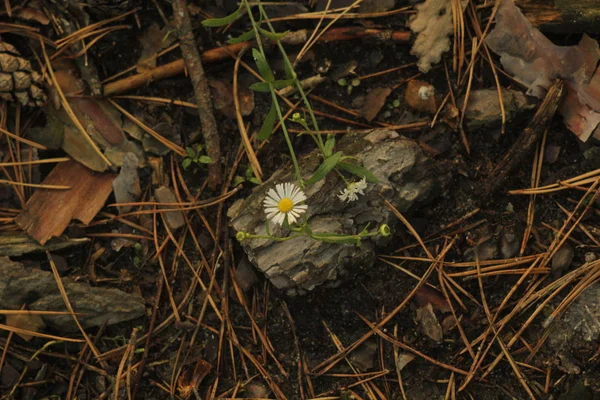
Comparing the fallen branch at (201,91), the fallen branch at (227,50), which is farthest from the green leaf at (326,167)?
the fallen branch at (227,50)

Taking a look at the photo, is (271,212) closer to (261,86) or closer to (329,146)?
(329,146)

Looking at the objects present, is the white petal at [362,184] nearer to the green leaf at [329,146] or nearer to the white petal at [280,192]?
the green leaf at [329,146]

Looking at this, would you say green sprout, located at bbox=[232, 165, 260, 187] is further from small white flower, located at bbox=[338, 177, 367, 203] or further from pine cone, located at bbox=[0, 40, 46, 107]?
pine cone, located at bbox=[0, 40, 46, 107]

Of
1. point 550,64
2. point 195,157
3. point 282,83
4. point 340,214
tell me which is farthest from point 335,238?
point 550,64

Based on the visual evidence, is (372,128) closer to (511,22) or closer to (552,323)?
(511,22)

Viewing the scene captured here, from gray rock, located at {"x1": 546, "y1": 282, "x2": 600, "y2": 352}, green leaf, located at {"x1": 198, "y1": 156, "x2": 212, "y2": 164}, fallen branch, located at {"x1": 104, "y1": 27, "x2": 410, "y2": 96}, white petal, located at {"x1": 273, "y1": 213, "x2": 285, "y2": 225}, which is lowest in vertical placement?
gray rock, located at {"x1": 546, "y1": 282, "x2": 600, "y2": 352}

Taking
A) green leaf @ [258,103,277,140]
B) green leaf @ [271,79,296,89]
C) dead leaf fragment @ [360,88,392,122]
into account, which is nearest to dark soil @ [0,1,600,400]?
dead leaf fragment @ [360,88,392,122]
